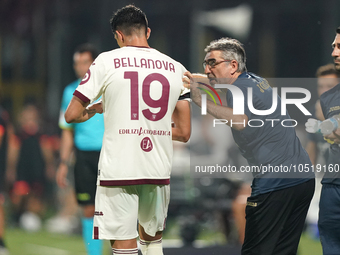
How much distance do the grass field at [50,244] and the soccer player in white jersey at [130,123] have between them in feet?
11.7

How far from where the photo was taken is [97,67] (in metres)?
3.57

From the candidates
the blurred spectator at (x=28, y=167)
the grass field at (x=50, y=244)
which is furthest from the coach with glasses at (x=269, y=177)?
the blurred spectator at (x=28, y=167)

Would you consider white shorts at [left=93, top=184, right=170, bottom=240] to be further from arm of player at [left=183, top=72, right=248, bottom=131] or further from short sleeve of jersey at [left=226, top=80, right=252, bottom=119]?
short sleeve of jersey at [left=226, top=80, right=252, bottom=119]

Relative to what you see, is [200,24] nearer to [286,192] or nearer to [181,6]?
[181,6]

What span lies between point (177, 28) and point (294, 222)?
362 inches

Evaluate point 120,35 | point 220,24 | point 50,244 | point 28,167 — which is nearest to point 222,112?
point 120,35

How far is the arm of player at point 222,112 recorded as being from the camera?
364cm

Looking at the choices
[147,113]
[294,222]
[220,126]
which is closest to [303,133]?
[220,126]

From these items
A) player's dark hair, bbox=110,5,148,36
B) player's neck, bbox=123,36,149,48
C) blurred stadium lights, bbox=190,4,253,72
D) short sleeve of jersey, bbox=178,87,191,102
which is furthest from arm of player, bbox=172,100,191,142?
blurred stadium lights, bbox=190,4,253,72

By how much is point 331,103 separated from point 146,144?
4.56ft

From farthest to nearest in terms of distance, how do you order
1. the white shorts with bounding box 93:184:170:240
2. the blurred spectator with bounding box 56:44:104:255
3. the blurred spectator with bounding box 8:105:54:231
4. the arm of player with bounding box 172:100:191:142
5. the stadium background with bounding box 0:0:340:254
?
the stadium background with bounding box 0:0:340:254 < the blurred spectator with bounding box 8:105:54:231 < the blurred spectator with bounding box 56:44:104:255 < the arm of player with bounding box 172:100:191:142 < the white shorts with bounding box 93:184:170:240

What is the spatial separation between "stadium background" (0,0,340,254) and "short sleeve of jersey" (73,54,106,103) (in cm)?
778

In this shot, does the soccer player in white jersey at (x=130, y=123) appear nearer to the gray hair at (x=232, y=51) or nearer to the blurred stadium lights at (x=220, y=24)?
the gray hair at (x=232, y=51)

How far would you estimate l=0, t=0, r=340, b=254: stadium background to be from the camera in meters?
11.8
